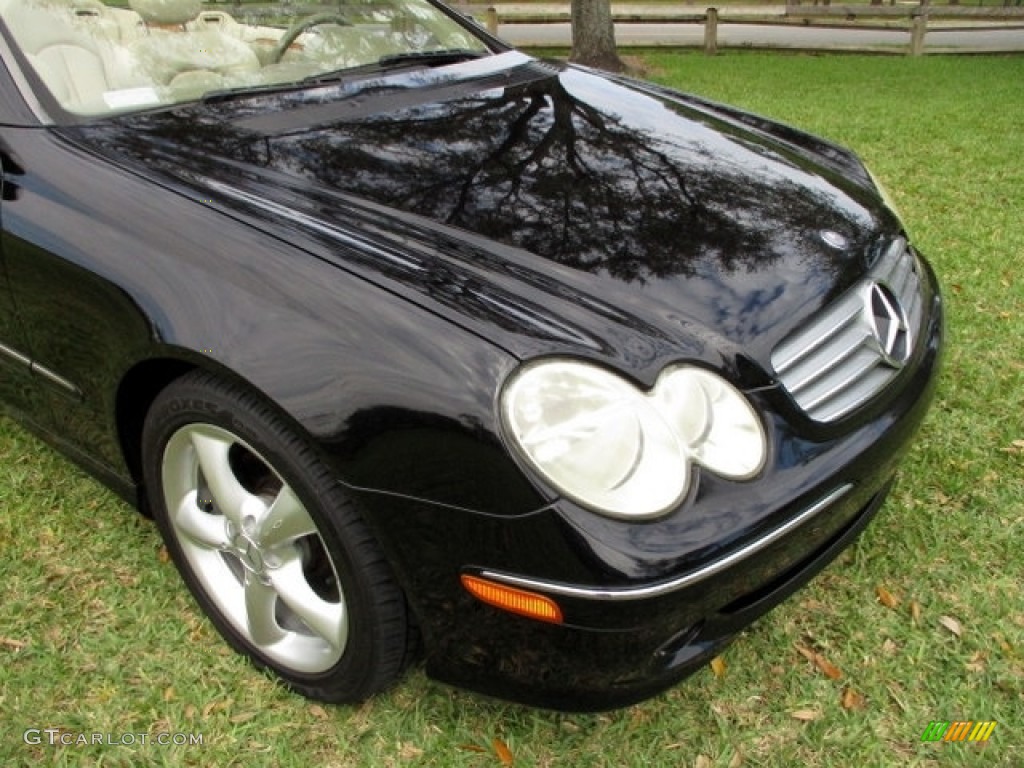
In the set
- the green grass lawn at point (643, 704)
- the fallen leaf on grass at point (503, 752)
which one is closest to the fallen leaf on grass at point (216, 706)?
the green grass lawn at point (643, 704)

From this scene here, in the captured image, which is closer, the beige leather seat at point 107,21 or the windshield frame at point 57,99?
the windshield frame at point 57,99

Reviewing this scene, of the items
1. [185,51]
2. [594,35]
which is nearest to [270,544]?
[185,51]

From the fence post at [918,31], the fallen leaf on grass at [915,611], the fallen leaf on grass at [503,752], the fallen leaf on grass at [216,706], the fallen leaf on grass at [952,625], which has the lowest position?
the fence post at [918,31]


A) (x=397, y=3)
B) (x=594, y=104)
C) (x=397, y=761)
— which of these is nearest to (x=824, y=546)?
(x=397, y=761)

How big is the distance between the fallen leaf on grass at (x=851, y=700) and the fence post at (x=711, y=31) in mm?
13223

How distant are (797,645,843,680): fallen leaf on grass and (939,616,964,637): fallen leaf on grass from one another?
329mm

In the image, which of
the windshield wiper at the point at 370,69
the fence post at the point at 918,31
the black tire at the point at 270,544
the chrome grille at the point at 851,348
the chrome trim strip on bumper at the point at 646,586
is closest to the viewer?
the chrome trim strip on bumper at the point at 646,586

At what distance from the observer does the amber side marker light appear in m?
1.49

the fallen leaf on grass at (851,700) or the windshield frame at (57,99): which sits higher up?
the windshield frame at (57,99)

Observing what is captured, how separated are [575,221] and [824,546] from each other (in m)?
0.86

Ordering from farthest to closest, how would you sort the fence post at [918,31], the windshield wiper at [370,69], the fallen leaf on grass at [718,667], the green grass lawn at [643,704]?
the fence post at [918,31], the windshield wiper at [370,69], the fallen leaf on grass at [718,667], the green grass lawn at [643,704]

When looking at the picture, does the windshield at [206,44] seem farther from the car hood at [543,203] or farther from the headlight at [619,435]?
the headlight at [619,435]

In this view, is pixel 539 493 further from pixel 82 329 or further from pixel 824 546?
pixel 82 329

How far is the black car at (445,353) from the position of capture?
151cm
